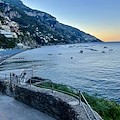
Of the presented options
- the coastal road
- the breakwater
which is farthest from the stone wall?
the coastal road

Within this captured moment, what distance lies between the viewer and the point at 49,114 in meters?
5.86

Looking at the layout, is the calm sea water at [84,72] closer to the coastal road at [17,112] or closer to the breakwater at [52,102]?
the breakwater at [52,102]

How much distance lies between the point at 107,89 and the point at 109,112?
12360 mm

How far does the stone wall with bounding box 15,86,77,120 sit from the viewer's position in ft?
16.3

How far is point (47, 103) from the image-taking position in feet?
19.1

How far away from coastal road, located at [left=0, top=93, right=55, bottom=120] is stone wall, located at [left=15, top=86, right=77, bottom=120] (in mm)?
229

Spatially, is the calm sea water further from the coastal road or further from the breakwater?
the coastal road

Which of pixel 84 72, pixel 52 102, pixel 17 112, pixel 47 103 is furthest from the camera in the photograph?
pixel 84 72

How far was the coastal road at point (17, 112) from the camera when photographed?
5.85 meters

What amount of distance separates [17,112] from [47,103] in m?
1.83

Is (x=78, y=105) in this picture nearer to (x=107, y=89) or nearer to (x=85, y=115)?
(x=85, y=115)

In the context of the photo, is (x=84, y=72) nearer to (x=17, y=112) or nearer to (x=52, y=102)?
(x=17, y=112)

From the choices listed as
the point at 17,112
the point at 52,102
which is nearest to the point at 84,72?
the point at 17,112

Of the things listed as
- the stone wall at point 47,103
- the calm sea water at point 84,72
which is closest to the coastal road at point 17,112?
the stone wall at point 47,103
